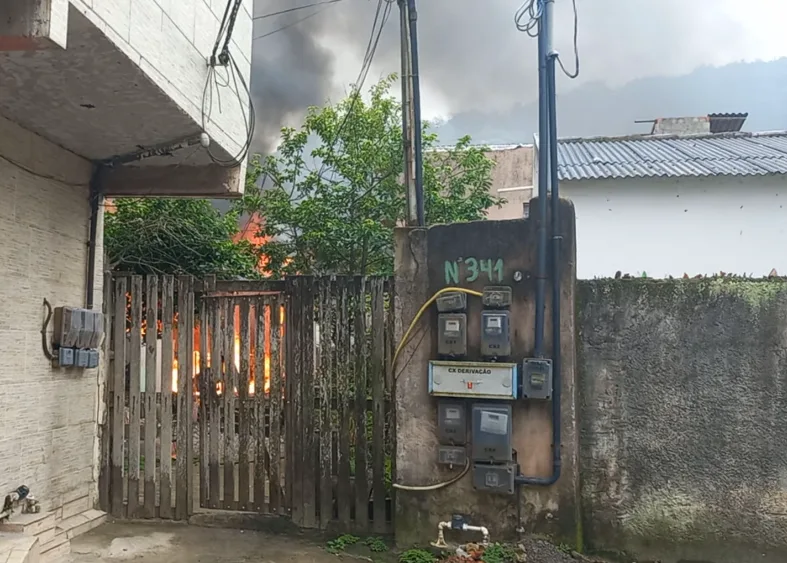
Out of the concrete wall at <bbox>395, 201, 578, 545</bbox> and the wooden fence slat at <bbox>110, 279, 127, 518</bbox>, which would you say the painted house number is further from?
the wooden fence slat at <bbox>110, 279, 127, 518</bbox>

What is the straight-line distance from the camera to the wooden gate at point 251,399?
4457mm

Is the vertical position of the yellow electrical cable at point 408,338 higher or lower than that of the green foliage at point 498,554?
higher

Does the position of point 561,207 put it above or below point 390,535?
above

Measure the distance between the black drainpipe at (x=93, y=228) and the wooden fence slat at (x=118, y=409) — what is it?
0.29 metres

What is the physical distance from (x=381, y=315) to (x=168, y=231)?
3.15m

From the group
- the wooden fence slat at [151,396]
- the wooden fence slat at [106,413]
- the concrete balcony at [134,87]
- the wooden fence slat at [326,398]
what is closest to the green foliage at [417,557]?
the wooden fence slat at [326,398]

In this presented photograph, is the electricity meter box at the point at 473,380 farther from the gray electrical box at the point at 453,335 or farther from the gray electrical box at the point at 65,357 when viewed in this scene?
the gray electrical box at the point at 65,357

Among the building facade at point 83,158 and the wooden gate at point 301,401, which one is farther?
the wooden gate at point 301,401

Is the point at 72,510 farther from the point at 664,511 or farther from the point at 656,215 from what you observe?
the point at 656,215

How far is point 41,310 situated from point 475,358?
3.21m

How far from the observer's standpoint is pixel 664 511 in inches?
149


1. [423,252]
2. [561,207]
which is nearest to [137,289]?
[423,252]

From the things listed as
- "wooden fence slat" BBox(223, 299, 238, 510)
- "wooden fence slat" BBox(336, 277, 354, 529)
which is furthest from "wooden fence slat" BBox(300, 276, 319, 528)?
"wooden fence slat" BBox(223, 299, 238, 510)

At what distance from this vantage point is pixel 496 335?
3803mm
